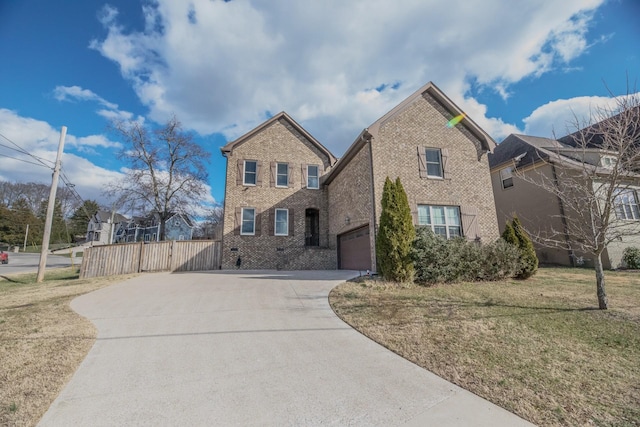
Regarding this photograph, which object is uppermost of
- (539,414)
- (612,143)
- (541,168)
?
(541,168)

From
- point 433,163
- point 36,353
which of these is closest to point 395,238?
point 433,163

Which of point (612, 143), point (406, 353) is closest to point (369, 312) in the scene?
point (406, 353)

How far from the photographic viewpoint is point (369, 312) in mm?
5891

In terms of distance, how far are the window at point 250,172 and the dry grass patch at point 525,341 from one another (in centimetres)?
1050

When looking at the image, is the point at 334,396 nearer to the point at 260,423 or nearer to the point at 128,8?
the point at 260,423

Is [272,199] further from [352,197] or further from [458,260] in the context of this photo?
[458,260]

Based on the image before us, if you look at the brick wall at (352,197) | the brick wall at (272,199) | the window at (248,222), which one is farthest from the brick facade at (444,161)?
the window at (248,222)

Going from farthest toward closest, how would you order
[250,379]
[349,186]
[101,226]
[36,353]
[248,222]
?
[101,226], [248,222], [349,186], [36,353], [250,379]

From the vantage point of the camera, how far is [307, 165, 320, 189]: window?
17.2m

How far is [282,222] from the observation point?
53.7ft

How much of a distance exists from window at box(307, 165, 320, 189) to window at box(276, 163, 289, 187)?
133cm

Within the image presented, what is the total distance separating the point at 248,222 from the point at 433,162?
10.0m

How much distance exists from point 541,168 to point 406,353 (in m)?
15.9

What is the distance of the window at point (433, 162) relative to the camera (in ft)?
39.9
